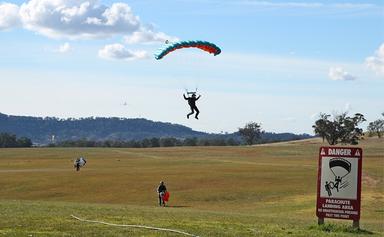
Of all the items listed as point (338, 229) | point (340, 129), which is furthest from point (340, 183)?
point (340, 129)

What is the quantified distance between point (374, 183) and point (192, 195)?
19092 millimetres

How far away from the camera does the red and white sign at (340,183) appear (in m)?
21.4

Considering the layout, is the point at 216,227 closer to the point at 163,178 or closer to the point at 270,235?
the point at 270,235

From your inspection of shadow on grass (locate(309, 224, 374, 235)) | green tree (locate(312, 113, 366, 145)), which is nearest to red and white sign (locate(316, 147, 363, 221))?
shadow on grass (locate(309, 224, 374, 235))

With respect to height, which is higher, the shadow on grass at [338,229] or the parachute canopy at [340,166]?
the parachute canopy at [340,166]

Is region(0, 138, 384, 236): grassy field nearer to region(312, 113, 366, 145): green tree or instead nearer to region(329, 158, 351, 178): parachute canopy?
region(329, 158, 351, 178): parachute canopy

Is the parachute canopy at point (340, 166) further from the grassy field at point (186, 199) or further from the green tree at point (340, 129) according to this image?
the green tree at point (340, 129)

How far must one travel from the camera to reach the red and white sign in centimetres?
2144

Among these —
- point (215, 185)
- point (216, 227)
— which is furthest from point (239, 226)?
point (215, 185)

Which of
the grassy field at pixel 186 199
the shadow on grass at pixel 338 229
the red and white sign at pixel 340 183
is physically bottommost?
the grassy field at pixel 186 199

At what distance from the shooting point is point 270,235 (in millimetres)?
17781

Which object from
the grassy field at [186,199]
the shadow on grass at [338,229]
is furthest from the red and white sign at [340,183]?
the grassy field at [186,199]

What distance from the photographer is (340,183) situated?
2169cm

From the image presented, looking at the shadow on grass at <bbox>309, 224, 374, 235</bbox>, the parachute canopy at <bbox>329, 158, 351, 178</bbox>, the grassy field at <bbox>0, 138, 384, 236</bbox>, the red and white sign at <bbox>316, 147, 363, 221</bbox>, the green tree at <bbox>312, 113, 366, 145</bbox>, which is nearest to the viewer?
the grassy field at <bbox>0, 138, 384, 236</bbox>
